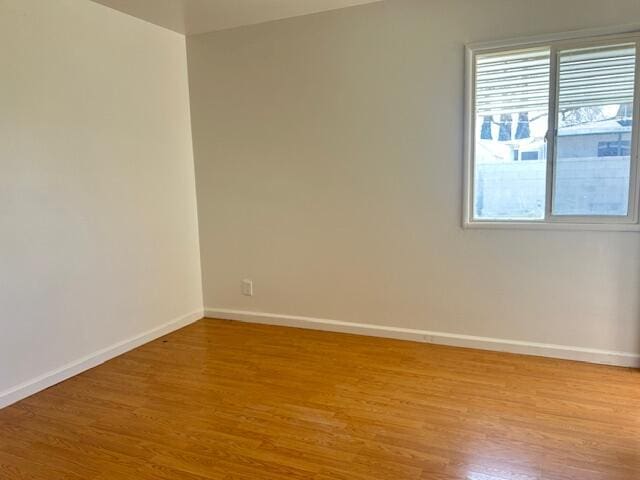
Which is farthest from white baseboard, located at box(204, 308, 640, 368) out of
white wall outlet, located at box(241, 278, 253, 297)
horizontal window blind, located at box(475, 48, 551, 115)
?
horizontal window blind, located at box(475, 48, 551, 115)

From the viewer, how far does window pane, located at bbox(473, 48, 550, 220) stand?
303 cm

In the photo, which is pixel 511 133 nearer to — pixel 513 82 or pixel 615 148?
pixel 513 82

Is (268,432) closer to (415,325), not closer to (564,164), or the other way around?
(415,325)

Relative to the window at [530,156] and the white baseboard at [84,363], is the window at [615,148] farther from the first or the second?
the white baseboard at [84,363]

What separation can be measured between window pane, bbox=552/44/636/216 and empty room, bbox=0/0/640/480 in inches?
0.5

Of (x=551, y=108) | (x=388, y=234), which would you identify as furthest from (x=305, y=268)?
(x=551, y=108)

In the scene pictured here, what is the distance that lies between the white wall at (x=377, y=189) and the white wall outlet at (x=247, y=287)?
0.06 m

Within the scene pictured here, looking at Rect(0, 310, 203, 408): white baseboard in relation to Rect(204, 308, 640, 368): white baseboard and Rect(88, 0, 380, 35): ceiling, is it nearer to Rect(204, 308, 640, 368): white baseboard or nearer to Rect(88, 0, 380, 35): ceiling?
Rect(204, 308, 640, 368): white baseboard

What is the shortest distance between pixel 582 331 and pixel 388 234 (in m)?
1.41

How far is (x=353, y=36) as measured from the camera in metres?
3.37

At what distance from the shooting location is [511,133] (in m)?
3.11

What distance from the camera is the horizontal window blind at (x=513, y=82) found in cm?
300

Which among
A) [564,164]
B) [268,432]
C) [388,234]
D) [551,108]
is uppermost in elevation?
[551,108]

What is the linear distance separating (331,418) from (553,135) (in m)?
2.19
